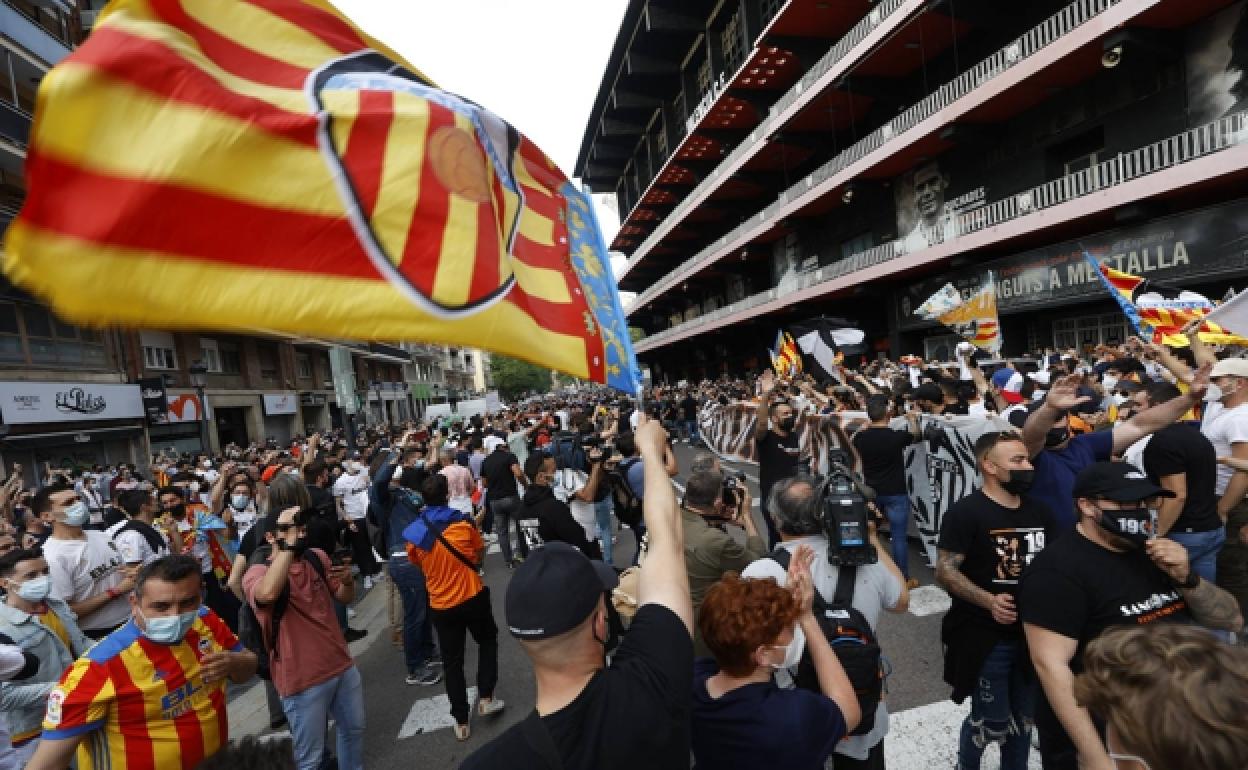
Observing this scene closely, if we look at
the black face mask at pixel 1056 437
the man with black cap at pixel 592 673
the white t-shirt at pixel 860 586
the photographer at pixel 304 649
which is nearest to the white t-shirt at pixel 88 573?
the photographer at pixel 304 649

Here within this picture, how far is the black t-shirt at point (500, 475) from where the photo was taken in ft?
26.4

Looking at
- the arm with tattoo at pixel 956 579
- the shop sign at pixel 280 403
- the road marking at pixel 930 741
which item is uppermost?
the shop sign at pixel 280 403

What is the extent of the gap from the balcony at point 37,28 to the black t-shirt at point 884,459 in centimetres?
2181

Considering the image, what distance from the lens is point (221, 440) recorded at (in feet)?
84.9

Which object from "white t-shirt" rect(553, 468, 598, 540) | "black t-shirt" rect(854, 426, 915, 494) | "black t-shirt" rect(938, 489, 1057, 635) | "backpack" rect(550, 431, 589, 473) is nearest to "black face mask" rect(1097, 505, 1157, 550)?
"black t-shirt" rect(938, 489, 1057, 635)

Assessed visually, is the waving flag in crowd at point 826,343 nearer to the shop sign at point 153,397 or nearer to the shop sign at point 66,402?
the shop sign at point 66,402

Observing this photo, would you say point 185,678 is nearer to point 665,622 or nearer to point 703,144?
point 665,622

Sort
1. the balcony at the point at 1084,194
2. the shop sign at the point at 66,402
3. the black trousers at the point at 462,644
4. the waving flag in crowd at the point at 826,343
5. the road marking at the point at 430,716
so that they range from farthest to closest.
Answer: the shop sign at the point at 66,402, the balcony at the point at 1084,194, the waving flag in crowd at the point at 826,343, the road marking at the point at 430,716, the black trousers at the point at 462,644

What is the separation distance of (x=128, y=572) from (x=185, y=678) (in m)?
2.57

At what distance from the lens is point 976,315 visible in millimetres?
8734

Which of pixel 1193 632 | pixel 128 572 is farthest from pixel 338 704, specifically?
pixel 1193 632

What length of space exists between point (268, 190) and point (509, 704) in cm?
411

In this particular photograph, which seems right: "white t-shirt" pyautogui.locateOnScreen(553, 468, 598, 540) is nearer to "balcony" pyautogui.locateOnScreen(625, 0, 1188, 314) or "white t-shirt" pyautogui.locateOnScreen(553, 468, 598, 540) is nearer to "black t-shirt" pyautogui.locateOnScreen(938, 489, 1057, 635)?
"black t-shirt" pyautogui.locateOnScreen(938, 489, 1057, 635)

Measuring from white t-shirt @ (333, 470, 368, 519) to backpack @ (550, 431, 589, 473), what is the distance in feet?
8.89
